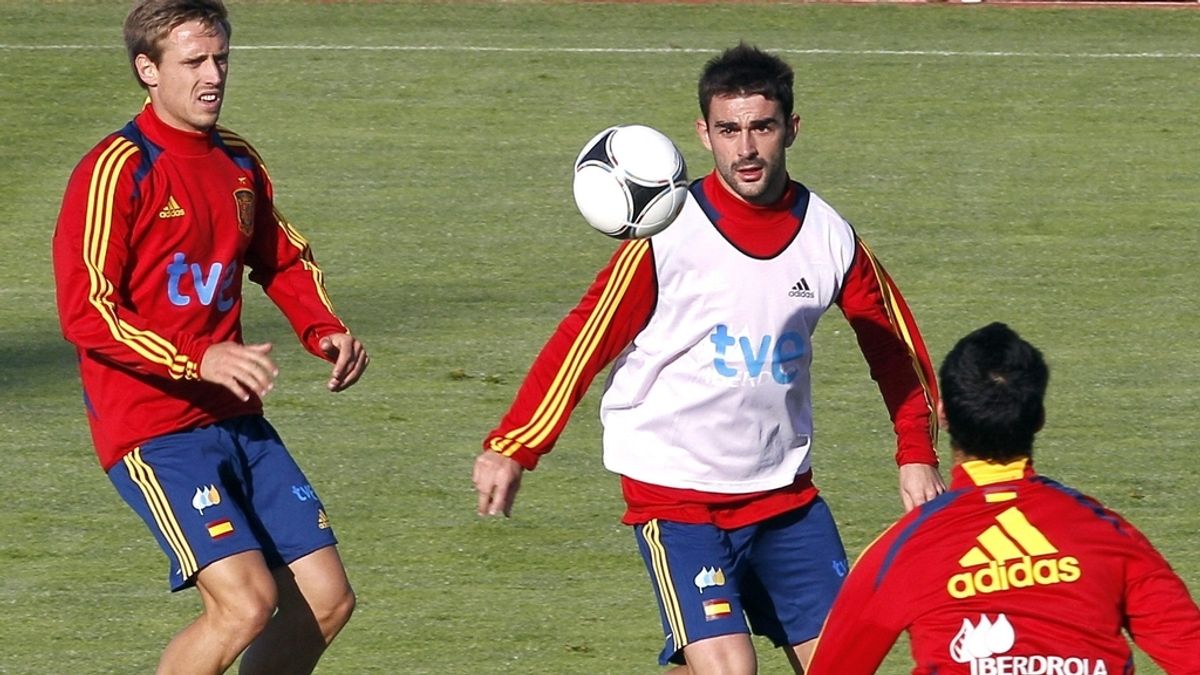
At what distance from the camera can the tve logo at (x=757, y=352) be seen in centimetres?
576

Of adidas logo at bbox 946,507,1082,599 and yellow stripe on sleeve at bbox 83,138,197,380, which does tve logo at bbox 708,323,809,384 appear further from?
adidas logo at bbox 946,507,1082,599

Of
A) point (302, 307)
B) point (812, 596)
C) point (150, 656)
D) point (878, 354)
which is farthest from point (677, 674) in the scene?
point (150, 656)

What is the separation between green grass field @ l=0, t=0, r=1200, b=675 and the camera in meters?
8.02

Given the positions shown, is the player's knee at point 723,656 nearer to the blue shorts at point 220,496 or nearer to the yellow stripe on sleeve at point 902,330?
the yellow stripe on sleeve at point 902,330

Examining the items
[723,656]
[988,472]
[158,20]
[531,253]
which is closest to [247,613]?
[723,656]

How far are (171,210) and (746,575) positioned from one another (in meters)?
1.84

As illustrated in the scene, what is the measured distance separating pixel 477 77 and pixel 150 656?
30.9ft

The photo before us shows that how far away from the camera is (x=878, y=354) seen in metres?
6.05

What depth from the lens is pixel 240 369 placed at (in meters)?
5.61

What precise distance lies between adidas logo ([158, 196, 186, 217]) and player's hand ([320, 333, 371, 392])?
60 centimetres

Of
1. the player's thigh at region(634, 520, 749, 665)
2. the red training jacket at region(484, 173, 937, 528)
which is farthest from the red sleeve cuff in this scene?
the player's thigh at region(634, 520, 749, 665)

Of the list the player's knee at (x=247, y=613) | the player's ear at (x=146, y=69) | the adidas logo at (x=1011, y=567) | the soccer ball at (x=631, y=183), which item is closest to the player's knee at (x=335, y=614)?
the player's knee at (x=247, y=613)

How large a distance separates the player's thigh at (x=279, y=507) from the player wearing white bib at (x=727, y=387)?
0.81 meters

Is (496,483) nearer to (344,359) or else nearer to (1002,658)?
(344,359)
